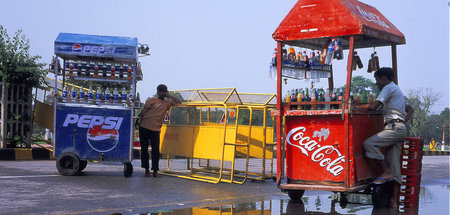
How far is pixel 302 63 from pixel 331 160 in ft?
5.56

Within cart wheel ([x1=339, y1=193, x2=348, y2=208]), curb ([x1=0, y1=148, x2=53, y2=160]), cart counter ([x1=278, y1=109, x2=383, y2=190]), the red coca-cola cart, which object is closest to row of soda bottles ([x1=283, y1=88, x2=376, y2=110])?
the red coca-cola cart

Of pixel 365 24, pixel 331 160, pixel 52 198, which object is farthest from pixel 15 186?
pixel 365 24

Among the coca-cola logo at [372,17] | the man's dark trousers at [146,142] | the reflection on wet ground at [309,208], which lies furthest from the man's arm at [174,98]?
the coca-cola logo at [372,17]

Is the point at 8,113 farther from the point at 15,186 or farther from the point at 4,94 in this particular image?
the point at 15,186

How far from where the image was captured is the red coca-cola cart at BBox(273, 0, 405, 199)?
20.5ft

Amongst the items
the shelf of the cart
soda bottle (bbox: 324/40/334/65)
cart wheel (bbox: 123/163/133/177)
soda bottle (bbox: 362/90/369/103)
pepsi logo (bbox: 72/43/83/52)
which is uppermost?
pepsi logo (bbox: 72/43/83/52)

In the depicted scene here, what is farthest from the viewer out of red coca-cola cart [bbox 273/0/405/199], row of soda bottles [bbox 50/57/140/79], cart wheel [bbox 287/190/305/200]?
row of soda bottles [bbox 50/57/140/79]

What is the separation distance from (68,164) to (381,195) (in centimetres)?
518

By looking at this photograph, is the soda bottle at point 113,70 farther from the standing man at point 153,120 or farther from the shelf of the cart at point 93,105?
the standing man at point 153,120

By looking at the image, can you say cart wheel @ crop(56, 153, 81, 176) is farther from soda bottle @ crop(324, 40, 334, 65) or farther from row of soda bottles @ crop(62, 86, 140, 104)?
soda bottle @ crop(324, 40, 334, 65)

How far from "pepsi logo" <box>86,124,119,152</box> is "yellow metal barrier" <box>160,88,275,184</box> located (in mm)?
1184

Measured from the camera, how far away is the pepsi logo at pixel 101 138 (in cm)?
867

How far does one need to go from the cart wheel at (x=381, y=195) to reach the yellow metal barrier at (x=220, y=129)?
2.50 metres

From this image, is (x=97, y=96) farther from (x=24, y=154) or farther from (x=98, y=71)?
(x=24, y=154)
